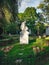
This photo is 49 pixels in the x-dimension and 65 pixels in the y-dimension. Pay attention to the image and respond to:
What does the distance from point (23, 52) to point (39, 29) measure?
5252 centimetres

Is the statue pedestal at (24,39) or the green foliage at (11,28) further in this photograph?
the green foliage at (11,28)

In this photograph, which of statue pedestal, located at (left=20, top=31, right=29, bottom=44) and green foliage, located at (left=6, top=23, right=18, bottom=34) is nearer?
statue pedestal, located at (left=20, top=31, right=29, bottom=44)

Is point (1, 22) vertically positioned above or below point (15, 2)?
below

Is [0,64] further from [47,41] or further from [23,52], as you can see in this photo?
[47,41]

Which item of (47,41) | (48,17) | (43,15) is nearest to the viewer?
(47,41)

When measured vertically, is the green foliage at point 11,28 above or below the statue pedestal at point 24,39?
below

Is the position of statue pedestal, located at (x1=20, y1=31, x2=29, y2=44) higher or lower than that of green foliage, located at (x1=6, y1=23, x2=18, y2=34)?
higher

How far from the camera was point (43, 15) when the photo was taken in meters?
59.3

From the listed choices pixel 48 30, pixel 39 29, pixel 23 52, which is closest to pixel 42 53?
pixel 23 52

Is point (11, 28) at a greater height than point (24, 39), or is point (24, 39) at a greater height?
point (24, 39)

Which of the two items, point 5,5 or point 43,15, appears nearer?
point 5,5

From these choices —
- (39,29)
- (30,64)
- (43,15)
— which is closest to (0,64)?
(30,64)

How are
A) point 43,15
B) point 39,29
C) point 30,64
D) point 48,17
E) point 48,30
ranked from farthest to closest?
point 48,30
point 39,29
point 43,15
point 48,17
point 30,64

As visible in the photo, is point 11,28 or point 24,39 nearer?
point 24,39
